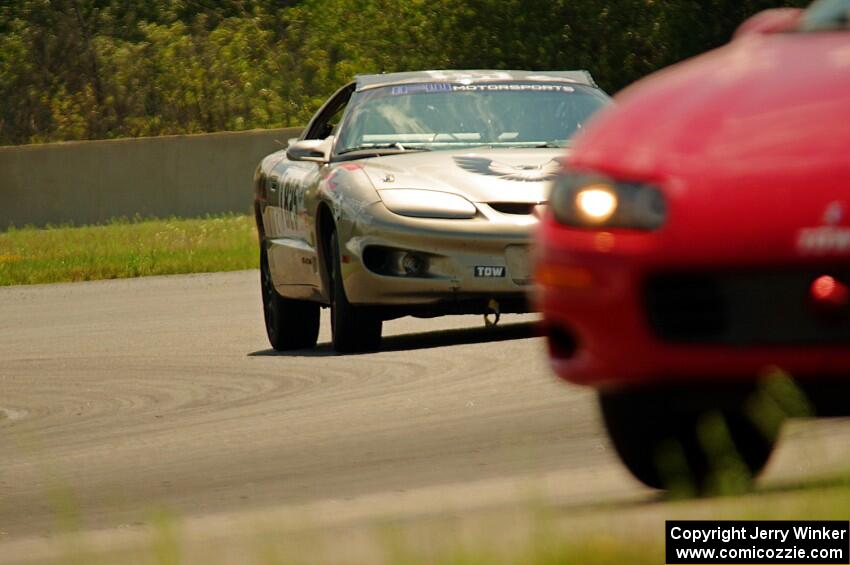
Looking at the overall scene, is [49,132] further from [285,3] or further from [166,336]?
[166,336]

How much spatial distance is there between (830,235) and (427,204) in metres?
5.64

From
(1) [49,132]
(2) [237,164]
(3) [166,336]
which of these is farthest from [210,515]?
(1) [49,132]

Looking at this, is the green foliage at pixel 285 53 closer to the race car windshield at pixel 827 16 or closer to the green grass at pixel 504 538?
the race car windshield at pixel 827 16

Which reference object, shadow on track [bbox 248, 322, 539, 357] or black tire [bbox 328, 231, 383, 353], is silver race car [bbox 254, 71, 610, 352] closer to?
black tire [bbox 328, 231, 383, 353]

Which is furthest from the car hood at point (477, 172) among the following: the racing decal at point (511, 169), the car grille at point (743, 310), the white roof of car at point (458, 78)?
the car grille at point (743, 310)

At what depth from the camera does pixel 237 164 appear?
29.3m

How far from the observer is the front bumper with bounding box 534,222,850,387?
14.7 feet

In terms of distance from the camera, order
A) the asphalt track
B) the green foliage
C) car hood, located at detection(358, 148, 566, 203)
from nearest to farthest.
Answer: the asphalt track, car hood, located at detection(358, 148, 566, 203), the green foliage

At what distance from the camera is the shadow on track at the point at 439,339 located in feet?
35.8

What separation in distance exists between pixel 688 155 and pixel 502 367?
5.08 metres

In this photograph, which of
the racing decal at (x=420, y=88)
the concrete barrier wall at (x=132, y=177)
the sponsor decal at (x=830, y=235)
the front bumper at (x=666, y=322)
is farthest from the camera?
the concrete barrier wall at (x=132, y=177)

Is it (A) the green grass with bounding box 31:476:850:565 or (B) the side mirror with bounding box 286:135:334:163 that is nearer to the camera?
(A) the green grass with bounding box 31:476:850:565

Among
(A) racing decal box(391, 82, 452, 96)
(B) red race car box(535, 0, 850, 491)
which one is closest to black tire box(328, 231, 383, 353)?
(A) racing decal box(391, 82, 452, 96)

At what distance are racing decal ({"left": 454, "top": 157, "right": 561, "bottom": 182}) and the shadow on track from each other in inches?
42.5
